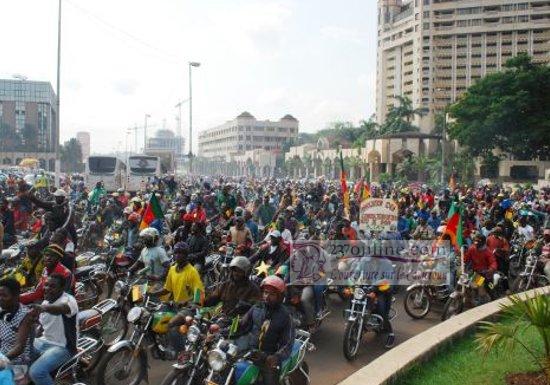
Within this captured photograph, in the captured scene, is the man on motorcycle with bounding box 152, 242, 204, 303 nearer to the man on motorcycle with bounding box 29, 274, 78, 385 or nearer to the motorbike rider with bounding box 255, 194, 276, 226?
the man on motorcycle with bounding box 29, 274, 78, 385

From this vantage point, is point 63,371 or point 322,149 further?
point 322,149

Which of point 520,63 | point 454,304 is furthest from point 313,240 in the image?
point 520,63

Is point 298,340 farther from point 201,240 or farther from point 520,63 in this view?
point 520,63

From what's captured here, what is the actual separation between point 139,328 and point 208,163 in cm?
14682

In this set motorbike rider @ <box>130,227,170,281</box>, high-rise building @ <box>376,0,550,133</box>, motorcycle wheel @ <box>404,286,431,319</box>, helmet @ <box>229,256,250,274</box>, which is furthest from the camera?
high-rise building @ <box>376,0,550,133</box>

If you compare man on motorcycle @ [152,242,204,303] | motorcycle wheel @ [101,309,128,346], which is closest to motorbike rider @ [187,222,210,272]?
motorcycle wheel @ [101,309,128,346]

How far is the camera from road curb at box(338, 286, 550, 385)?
217 inches

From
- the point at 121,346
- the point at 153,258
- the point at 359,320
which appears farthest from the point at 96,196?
the point at 121,346

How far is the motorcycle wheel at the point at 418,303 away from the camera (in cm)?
972

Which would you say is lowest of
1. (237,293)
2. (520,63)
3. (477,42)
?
(237,293)

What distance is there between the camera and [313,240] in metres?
10.4

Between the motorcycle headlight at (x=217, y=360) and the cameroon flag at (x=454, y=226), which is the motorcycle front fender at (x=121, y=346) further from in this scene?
the cameroon flag at (x=454, y=226)

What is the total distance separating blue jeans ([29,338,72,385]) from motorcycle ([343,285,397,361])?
346cm

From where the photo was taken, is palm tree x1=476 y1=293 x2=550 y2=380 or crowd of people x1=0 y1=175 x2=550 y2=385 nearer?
crowd of people x1=0 y1=175 x2=550 y2=385
